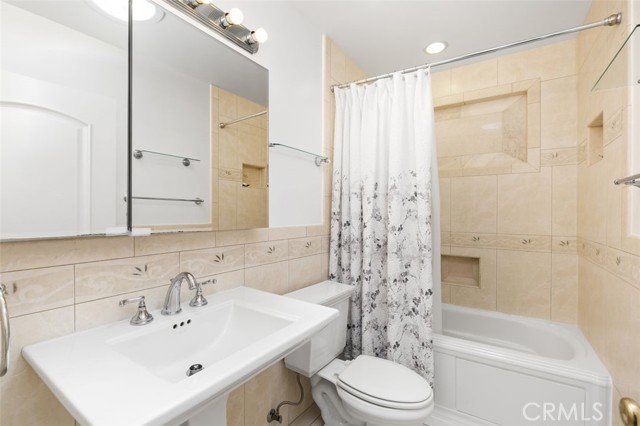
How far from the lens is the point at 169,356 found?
93 cm

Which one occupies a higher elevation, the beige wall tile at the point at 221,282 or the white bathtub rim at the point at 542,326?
the beige wall tile at the point at 221,282

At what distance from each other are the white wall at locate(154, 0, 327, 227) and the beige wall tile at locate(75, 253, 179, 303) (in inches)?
23.1

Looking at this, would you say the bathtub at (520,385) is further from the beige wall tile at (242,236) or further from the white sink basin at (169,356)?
the beige wall tile at (242,236)

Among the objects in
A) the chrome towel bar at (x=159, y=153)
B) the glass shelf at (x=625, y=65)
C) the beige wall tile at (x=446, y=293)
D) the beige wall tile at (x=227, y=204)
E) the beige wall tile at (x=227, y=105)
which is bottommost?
the beige wall tile at (x=446, y=293)

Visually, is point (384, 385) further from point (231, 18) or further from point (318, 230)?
point (231, 18)

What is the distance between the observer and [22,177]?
730mm

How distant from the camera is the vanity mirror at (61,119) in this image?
28.2 inches

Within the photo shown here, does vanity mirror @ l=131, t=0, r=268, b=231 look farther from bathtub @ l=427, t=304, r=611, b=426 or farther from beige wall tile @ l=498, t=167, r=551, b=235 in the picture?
beige wall tile @ l=498, t=167, r=551, b=235

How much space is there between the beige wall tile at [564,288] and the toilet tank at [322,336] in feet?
5.21

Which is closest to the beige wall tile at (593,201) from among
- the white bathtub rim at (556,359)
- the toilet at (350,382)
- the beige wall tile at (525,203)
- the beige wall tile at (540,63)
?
the beige wall tile at (525,203)

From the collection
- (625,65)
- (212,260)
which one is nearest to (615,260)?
(625,65)

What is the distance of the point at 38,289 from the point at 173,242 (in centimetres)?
39

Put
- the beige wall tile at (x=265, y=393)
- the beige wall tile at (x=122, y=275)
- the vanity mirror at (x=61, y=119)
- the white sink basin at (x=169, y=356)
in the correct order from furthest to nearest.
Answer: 1. the beige wall tile at (x=265, y=393)
2. the beige wall tile at (x=122, y=275)
3. the vanity mirror at (x=61, y=119)
4. the white sink basin at (x=169, y=356)

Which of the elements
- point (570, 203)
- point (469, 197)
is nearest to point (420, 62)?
point (469, 197)
